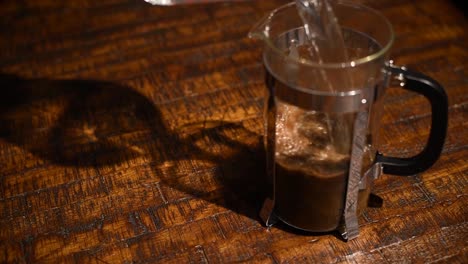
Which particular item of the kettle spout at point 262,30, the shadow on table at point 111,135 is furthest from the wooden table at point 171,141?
the kettle spout at point 262,30

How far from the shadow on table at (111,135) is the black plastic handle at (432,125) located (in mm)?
216

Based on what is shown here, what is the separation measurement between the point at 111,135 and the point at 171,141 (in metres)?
0.11

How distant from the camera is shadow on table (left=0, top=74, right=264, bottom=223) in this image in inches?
36.9

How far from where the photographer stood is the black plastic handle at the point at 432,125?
73cm

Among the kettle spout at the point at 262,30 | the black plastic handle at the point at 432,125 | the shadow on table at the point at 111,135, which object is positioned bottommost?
the shadow on table at the point at 111,135

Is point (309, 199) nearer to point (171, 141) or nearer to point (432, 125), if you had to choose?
point (432, 125)

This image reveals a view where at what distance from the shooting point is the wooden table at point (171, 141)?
0.84 m

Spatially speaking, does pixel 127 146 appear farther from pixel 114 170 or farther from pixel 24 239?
pixel 24 239

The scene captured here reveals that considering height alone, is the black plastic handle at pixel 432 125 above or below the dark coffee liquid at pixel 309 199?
above

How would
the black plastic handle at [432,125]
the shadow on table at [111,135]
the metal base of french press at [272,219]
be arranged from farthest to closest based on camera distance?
the shadow on table at [111,135]
the metal base of french press at [272,219]
the black plastic handle at [432,125]

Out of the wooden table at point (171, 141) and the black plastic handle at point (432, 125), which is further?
the wooden table at point (171, 141)

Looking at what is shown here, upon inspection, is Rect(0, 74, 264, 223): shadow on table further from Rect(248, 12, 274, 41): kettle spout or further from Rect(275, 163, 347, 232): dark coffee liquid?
Rect(248, 12, 274, 41): kettle spout

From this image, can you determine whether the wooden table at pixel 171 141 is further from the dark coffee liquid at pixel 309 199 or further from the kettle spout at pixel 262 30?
the kettle spout at pixel 262 30

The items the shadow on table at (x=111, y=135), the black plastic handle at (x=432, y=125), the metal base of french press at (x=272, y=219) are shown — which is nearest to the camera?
the black plastic handle at (x=432, y=125)
